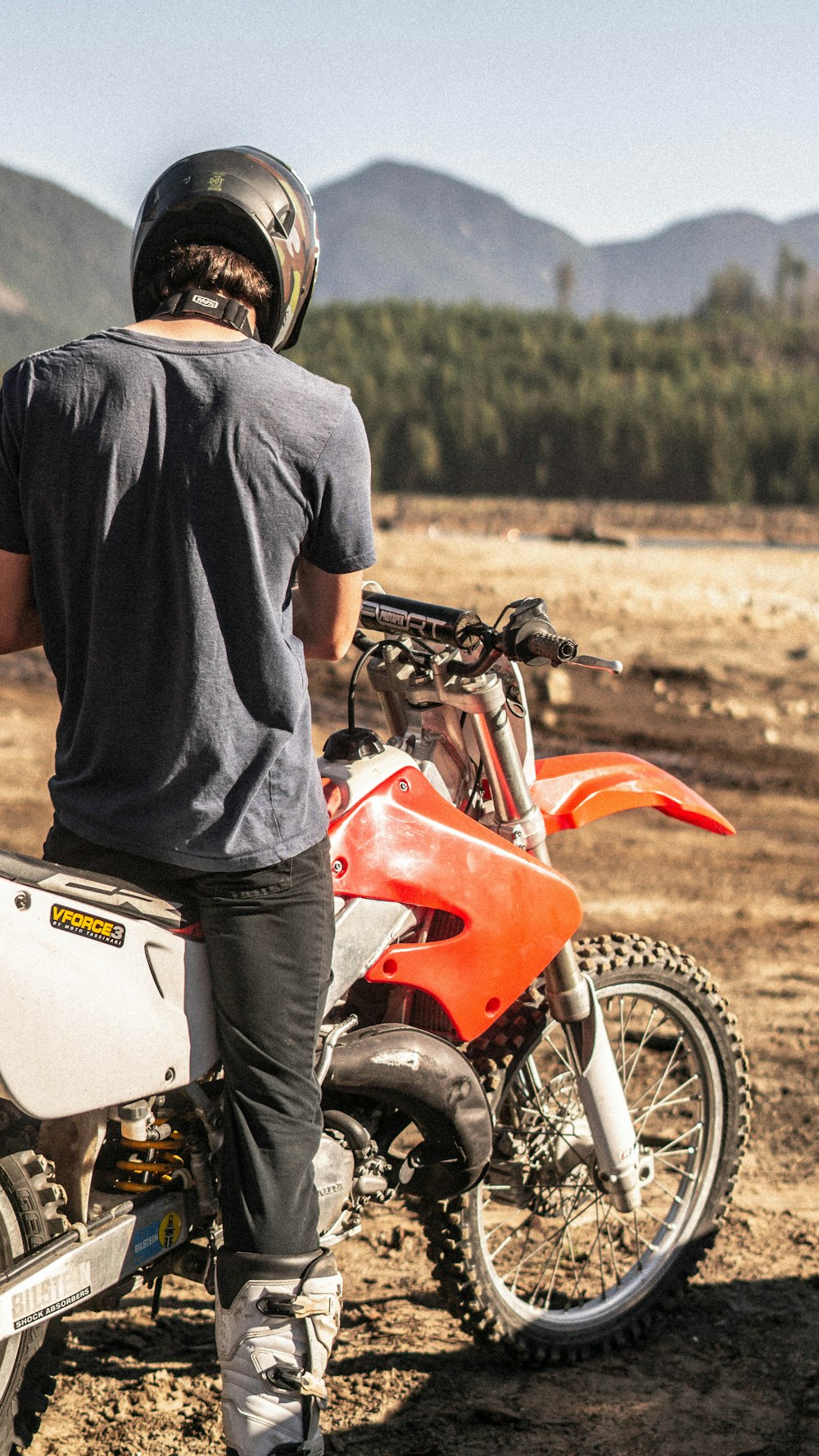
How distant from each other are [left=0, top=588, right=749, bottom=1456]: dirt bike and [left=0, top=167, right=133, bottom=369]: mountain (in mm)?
1035

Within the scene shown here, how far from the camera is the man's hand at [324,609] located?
2504 mm

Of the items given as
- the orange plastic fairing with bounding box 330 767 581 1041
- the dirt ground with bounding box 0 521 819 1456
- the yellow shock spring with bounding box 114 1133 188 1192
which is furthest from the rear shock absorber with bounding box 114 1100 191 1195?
the dirt ground with bounding box 0 521 819 1456

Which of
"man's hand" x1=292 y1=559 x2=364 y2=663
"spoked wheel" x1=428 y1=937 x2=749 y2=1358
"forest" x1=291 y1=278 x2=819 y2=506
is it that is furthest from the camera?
"forest" x1=291 y1=278 x2=819 y2=506

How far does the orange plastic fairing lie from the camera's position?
2867 mm

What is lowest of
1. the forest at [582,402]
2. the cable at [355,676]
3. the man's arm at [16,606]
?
the forest at [582,402]

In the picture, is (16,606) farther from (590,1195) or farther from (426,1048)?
(590,1195)

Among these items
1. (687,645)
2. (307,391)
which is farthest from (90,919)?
(687,645)

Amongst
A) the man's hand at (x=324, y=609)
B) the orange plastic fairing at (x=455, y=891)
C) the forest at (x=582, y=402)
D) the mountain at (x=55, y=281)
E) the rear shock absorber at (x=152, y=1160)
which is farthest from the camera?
the forest at (x=582, y=402)

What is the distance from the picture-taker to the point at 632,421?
239ft

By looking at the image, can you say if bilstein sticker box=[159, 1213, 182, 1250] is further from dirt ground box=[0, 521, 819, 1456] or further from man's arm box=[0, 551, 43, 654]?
man's arm box=[0, 551, 43, 654]

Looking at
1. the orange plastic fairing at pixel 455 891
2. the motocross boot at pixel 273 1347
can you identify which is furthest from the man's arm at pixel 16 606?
the motocross boot at pixel 273 1347

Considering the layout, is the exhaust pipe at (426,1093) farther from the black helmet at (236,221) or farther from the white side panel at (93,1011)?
the black helmet at (236,221)

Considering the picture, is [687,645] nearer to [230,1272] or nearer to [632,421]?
[230,1272]

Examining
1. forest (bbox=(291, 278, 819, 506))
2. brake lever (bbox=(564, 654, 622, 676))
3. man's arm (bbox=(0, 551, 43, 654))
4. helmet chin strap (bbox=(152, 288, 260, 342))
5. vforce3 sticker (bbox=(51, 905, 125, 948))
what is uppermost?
helmet chin strap (bbox=(152, 288, 260, 342))
